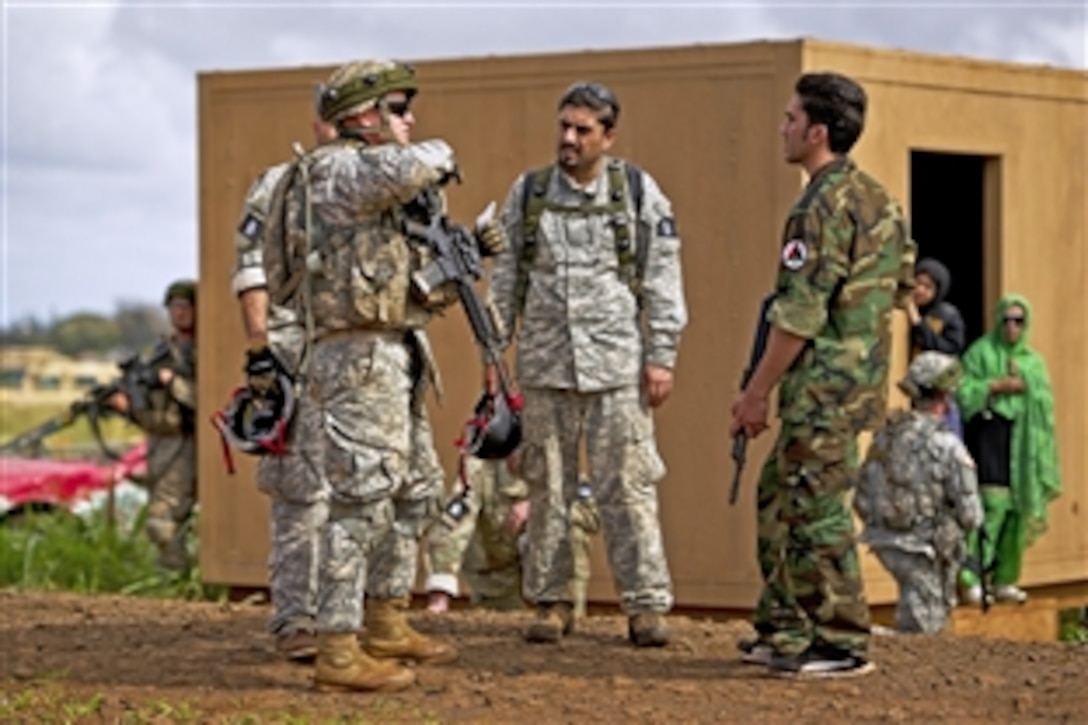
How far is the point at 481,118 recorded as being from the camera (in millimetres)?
14578

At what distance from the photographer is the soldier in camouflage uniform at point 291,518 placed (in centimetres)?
975

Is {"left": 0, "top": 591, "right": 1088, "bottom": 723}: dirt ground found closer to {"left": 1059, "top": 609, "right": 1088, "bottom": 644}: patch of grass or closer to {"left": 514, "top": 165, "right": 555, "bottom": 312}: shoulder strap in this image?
{"left": 514, "top": 165, "right": 555, "bottom": 312}: shoulder strap

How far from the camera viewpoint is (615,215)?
1023cm

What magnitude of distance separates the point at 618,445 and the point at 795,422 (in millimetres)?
1090

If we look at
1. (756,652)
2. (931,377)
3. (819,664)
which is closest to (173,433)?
(931,377)

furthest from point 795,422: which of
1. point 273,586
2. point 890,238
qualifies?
point 273,586

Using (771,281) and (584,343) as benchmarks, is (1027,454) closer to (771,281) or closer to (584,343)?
(771,281)

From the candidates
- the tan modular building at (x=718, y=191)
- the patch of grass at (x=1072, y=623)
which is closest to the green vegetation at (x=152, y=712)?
the tan modular building at (x=718, y=191)

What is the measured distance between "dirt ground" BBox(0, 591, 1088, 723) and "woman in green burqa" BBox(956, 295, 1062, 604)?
14.2 feet

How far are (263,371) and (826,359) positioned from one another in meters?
1.95

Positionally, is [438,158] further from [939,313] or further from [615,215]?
[939,313]

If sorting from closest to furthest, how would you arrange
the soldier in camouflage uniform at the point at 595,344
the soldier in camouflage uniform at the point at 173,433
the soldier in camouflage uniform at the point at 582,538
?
the soldier in camouflage uniform at the point at 595,344, the soldier in camouflage uniform at the point at 582,538, the soldier in camouflage uniform at the point at 173,433

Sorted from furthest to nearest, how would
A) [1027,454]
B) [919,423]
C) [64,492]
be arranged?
[64,492] < [1027,454] < [919,423]

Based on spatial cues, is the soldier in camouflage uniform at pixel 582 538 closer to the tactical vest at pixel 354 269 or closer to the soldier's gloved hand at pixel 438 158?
the tactical vest at pixel 354 269
